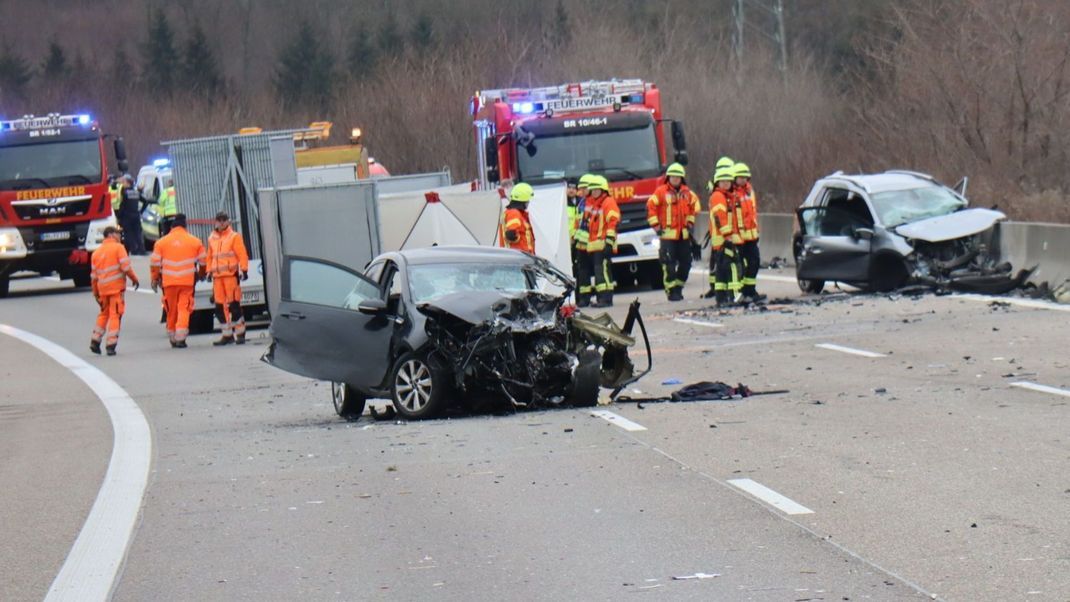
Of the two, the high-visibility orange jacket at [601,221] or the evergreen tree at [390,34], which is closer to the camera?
the high-visibility orange jacket at [601,221]

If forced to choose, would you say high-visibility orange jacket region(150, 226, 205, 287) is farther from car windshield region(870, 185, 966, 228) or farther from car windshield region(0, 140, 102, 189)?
car windshield region(0, 140, 102, 189)

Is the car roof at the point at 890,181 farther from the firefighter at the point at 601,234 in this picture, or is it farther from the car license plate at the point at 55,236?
the car license plate at the point at 55,236

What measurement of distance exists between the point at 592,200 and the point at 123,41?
2854 inches

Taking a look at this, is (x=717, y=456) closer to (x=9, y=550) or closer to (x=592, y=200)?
(x=9, y=550)

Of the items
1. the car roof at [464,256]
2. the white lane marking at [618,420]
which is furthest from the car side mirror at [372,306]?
the white lane marking at [618,420]

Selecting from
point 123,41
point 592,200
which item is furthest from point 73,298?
point 123,41

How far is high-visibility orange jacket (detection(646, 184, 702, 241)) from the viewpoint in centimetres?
2346

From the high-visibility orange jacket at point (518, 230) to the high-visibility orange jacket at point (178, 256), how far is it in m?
4.07

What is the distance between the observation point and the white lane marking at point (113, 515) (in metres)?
7.39

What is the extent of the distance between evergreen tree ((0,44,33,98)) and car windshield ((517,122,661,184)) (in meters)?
60.2

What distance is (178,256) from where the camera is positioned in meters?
21.8

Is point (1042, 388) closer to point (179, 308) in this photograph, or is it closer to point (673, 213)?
point (673, 213)

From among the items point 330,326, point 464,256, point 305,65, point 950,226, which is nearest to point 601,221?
point 950,226

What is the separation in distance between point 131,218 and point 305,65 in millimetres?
39807
